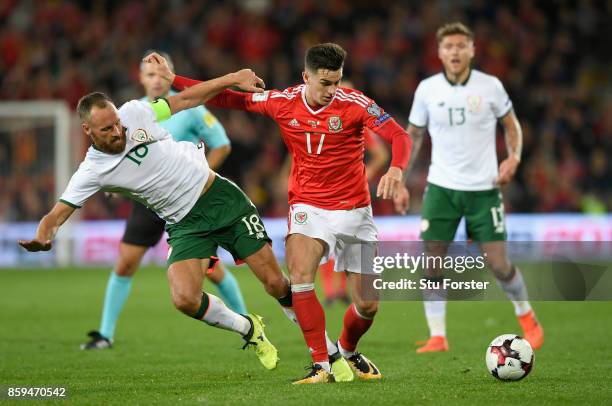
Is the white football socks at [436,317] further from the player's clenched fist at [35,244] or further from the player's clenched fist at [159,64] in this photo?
the player's clenched fist at [35,244]

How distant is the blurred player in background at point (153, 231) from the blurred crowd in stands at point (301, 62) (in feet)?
31.3

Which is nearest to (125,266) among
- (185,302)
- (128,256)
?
(128,256)

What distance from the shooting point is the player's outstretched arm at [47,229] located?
609 cm

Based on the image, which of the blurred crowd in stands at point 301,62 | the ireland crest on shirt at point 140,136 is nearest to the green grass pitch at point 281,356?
the ireland crest on shirt at point 140,136

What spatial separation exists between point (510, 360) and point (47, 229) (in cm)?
302

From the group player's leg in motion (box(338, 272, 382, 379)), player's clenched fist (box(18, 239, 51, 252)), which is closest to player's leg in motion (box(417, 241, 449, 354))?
player's leg in motion (box(338, 272, 382, 379))

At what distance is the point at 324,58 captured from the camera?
6.54m

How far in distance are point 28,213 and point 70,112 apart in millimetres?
2279

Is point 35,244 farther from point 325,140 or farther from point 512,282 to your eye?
point 512,282

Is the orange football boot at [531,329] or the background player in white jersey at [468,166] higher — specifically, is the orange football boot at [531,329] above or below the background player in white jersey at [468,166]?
below

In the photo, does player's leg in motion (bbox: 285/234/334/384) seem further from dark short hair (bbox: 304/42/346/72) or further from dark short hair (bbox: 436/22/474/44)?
dark short hair (bbox: 436/22/474/44)

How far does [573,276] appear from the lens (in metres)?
8.38

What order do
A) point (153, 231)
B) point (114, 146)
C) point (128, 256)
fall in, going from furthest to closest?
1. point (128, 256)
2. point (153, 231)
3. point (114, 146)

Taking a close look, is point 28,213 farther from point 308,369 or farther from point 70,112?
point 308,369
